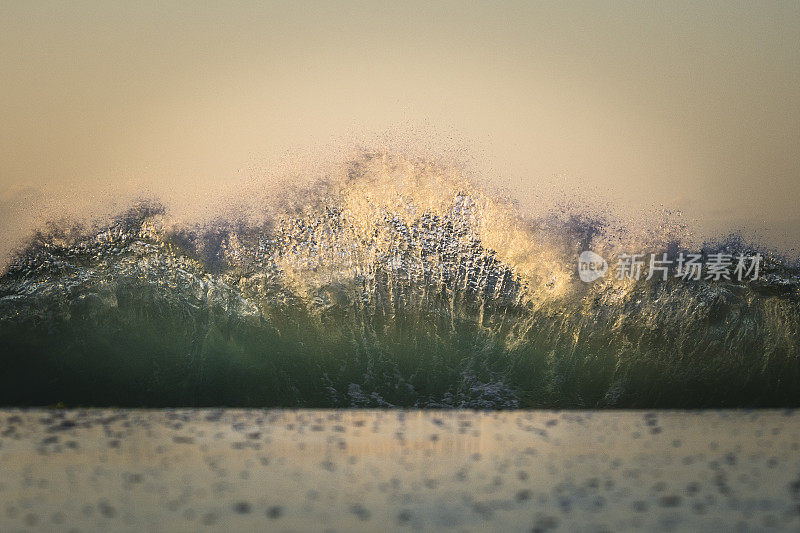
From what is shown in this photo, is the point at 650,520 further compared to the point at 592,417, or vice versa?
the point at 592,417

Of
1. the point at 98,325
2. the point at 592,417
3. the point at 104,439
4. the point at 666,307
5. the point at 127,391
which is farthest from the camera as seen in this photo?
the point at 666,307

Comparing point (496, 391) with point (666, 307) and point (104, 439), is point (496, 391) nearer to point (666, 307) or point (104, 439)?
point (666, 307)

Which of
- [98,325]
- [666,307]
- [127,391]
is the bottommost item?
[127,391]

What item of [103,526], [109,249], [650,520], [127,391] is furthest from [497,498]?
[109,249]

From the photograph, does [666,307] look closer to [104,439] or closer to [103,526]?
[104,439]

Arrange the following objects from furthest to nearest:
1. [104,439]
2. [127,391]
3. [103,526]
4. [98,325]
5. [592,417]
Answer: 1. [98,325]
2. [127,391]
3. [592,417]
4. [104,439]
5. [103,526]

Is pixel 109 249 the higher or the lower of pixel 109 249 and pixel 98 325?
the higher
